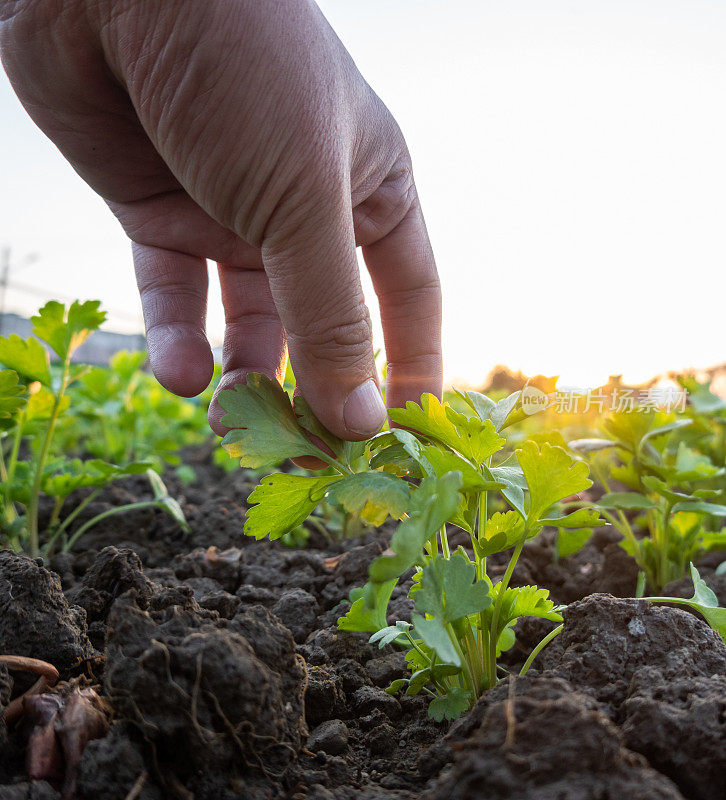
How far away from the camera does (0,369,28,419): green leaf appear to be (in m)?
1.73

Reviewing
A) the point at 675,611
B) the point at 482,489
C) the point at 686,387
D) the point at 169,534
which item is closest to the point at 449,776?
the point at 482,489

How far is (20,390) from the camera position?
1756 mm

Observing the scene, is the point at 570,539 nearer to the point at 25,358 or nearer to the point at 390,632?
the point at 390,632

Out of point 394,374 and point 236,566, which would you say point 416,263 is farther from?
point 236,566

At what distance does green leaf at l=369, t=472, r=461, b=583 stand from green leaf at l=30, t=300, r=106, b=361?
5.38 ft

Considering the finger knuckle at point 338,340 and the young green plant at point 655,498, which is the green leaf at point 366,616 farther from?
the young green plant at point 655,498

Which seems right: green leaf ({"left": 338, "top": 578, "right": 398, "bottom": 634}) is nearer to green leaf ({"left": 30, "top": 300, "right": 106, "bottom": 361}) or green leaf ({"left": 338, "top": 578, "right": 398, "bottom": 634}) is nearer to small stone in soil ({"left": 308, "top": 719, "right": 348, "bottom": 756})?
small stone in soil ({"left": 308, "top": 719, "right": 348, "bottom": 756})

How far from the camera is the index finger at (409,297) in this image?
198 cm

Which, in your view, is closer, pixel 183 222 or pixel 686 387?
pixel 183 222

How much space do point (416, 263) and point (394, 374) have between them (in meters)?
0.36

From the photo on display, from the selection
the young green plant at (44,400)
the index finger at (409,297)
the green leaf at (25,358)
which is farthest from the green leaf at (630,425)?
the green leaf at (25,358)

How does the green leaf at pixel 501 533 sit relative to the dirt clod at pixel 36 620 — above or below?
above

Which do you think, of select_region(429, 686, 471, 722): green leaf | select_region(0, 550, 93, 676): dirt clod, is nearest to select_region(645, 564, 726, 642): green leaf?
select_region(429, 686, 471, 722): green leaf

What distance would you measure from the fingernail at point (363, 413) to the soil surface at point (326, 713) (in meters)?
0.40
